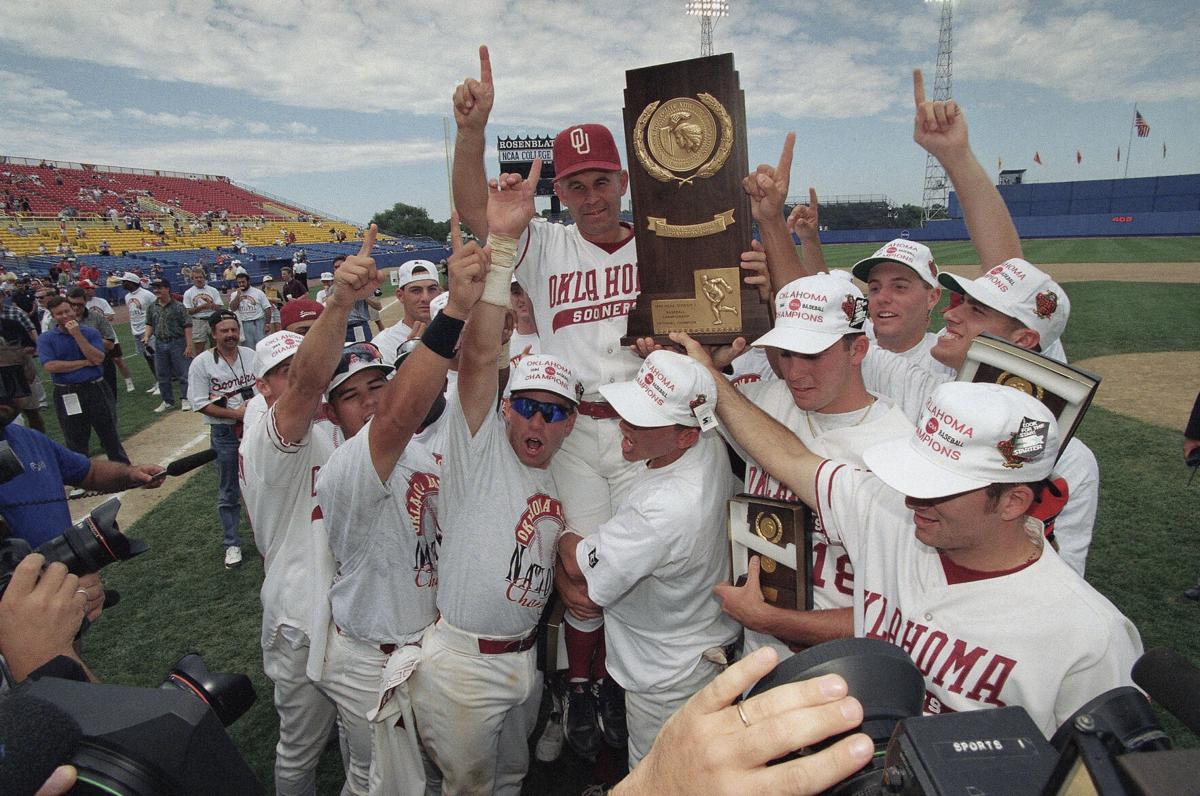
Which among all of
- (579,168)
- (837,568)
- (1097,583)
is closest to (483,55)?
(579,168)

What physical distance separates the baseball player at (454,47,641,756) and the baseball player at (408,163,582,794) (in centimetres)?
45

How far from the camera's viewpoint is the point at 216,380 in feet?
22.3

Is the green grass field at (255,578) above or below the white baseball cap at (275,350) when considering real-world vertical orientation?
below

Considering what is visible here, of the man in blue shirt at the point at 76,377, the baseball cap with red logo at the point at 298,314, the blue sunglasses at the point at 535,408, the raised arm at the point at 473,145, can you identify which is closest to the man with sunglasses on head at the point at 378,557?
the blue sunglasses at the point at 535,408

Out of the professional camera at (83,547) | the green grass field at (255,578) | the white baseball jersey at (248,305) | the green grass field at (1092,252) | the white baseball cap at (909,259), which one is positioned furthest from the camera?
the green grass field at (1092,252)

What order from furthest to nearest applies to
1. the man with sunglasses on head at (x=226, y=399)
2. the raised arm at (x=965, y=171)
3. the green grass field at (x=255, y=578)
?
the man with sunglasses on head at (x=226, y=399)
the green grass field at (x=255, y=578)
the raised arm at (x=965, y=171)

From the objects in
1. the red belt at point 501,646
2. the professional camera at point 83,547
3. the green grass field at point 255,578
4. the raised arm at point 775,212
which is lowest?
the green grass field at point 255,578

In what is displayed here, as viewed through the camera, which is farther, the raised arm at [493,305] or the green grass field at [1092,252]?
the green grass field at [1092,252]

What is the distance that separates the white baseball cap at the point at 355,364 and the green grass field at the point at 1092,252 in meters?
26.8

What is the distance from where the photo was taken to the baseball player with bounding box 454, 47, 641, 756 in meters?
3.35

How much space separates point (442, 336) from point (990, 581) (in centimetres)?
193

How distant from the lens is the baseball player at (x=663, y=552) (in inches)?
101

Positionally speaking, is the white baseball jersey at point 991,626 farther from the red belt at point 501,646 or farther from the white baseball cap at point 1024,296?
the red belt at point 501,646

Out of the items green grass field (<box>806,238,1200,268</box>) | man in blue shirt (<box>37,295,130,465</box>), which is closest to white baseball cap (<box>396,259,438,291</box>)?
man in blue shirt (<box>37,295,130,465</box>)
